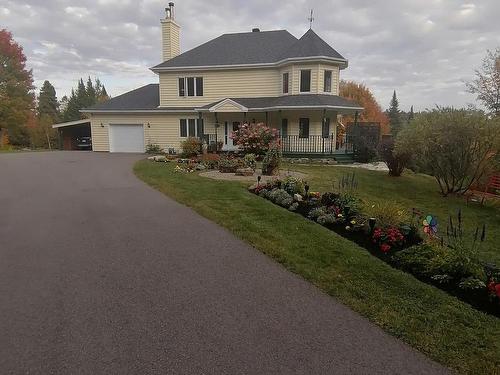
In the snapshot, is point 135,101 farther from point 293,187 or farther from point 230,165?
point 293,187

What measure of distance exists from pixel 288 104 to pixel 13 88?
34473mm

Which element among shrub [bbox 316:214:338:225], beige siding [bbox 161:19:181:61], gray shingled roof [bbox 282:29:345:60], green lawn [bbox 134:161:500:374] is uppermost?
beige siding [bbox 161:19:181:61]

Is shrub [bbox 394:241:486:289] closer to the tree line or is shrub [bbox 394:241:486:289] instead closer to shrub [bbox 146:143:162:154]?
shrub [bbox 146:143:162:154]

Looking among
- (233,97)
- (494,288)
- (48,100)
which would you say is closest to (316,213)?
(494,288)

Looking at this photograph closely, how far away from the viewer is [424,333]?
3.20 m

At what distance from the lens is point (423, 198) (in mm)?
11688

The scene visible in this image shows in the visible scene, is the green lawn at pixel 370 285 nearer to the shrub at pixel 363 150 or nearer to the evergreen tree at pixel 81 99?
the shrub at pixel 363 150

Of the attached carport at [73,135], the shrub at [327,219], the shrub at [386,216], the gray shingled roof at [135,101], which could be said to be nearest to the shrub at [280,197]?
the shrub at [327,219]

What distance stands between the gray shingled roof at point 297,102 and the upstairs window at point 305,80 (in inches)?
22.5

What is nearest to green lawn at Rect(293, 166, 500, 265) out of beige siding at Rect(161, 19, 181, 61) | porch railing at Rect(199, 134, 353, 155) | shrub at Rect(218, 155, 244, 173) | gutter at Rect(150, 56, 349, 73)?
shrub at Rect(218, 155, 244, 173)

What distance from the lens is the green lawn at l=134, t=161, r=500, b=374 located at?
3033mm

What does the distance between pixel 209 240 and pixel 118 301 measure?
2.20m

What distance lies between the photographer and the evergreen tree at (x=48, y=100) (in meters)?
76.6

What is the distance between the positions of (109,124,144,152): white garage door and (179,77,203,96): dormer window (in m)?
4.15
